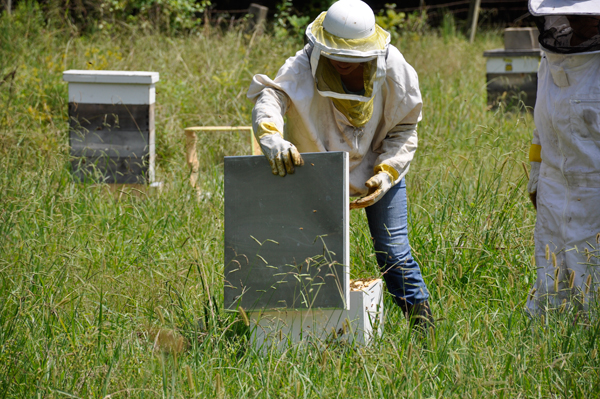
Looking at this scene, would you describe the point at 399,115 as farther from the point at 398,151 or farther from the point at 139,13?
the point at 139,13

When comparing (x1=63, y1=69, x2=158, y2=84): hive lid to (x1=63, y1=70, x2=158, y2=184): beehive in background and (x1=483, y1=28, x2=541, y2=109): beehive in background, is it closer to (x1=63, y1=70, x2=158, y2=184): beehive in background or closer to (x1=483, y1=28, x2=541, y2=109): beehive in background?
(x1=63, y1=70, x2=158, y2=184): beehive in background

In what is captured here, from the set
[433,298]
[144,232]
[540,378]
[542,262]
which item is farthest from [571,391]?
[144,232]

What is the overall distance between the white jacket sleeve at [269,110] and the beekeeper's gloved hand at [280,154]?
0.25 ft

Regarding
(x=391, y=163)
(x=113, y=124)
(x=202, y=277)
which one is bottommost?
(x=113, y=124)

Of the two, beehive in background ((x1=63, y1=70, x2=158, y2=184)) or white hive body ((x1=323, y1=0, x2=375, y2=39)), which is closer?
white hive body ((x1=323, y1=0, x2=375, y2=39))

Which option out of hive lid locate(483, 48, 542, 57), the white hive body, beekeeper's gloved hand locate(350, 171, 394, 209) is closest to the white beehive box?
beekeeper's gloved hand locate(350, 171, 394, 209)

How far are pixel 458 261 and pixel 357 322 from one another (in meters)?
0.99

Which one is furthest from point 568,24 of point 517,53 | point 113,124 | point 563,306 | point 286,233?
point 517,53

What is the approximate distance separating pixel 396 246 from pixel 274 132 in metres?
0.78

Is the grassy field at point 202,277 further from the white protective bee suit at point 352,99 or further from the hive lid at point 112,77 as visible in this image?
the white protective bee suit at point 352,99

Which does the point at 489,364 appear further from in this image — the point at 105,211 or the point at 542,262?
the point at 105,211

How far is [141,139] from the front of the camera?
183 inches

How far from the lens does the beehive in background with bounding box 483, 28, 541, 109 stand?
272 inches

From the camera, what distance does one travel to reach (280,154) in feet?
7.46
